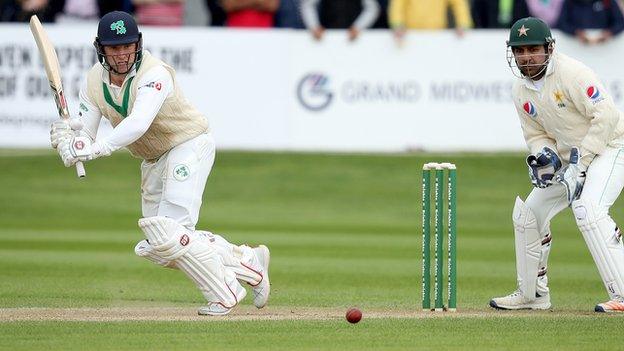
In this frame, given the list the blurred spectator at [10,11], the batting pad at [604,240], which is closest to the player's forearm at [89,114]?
the batting pad at [604,240]

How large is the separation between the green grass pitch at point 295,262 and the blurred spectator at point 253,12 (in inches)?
60.5

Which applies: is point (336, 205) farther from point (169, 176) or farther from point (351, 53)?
point (169, 176)

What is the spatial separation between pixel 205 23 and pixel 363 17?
8.49 ft

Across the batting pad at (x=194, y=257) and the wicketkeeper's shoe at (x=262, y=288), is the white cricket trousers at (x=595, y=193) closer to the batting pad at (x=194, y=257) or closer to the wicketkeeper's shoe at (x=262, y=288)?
the wicketkeeper's shoe at (x=262, y=288)

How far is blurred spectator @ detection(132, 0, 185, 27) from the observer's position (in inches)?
650

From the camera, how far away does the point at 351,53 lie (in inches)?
632

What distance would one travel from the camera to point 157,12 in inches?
650

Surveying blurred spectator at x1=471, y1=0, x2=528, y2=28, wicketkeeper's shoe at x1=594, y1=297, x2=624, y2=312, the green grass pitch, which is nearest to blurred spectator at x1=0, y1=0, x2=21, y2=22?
the green grass pitch

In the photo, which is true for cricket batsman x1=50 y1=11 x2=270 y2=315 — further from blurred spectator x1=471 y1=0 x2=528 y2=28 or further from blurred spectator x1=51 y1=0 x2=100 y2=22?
blurred spectator x1=471 y1=0 x2=528 y2=28

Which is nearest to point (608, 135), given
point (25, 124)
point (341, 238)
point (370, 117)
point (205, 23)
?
point (341, 238)

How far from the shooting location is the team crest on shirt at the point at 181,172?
8125 millimetres

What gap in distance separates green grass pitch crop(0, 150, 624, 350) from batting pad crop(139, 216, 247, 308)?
0.74ft

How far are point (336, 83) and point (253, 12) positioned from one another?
137cm

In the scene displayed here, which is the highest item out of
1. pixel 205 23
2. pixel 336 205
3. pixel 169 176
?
pixel 169 176
